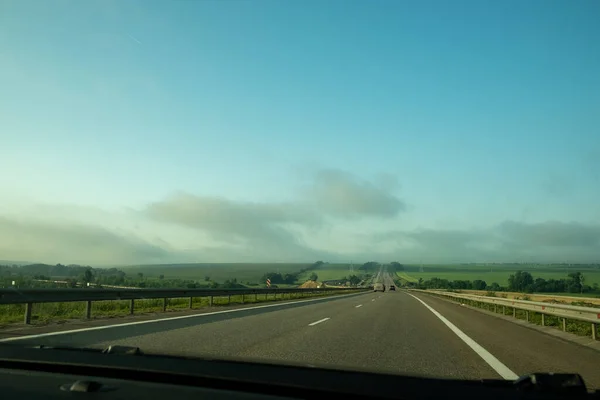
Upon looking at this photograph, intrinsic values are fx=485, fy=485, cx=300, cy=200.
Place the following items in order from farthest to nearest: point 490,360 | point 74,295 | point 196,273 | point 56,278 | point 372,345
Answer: point 196,273 → point 56,278 → point 74,295 → point 372,345 → point 490,360

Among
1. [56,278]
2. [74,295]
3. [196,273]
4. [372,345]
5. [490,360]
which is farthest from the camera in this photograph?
[196,273]

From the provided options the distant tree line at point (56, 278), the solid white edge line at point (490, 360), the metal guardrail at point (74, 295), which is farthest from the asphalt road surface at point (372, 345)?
the distant tree line at point (56, 278)

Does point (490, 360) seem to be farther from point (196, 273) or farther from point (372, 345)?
point (196, 273)

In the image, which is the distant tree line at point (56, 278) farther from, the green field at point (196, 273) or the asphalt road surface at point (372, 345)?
the green field at point (196, 273)

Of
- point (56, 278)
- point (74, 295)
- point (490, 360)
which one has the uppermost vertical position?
point (56, 278)

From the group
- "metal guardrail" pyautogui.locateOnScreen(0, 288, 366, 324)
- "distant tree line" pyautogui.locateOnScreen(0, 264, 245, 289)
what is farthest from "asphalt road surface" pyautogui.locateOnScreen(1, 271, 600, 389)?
"distant tree line" pyautogui.locateOnScreen(0, 264, 245, 289)

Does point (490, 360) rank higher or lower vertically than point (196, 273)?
lower

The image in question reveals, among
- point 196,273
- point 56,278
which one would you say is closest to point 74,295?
point 56,278

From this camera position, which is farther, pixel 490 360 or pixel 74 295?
pixel 74 295

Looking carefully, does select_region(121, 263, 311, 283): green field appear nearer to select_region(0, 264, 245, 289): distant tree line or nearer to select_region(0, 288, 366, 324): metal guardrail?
select_region(0, 264, 245, 289): distant tree line

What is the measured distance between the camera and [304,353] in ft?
26.0

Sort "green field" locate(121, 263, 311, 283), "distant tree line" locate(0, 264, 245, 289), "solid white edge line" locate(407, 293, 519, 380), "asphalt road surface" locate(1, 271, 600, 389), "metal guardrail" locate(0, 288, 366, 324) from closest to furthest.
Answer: "solid white edge line" locate(407, 293, 519, 380) → "asphalt road surface" locate(1, 271, 600, 389) → "metal guardrail" locate(0, 288, 366, 324) → "distant tree line" locate(0, 264, 245, 289) → "green field" locate(121, 263, 311, 283)

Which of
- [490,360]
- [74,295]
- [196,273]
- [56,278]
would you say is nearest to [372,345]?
[490,360]

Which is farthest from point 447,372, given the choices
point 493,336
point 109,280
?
point 109,280
